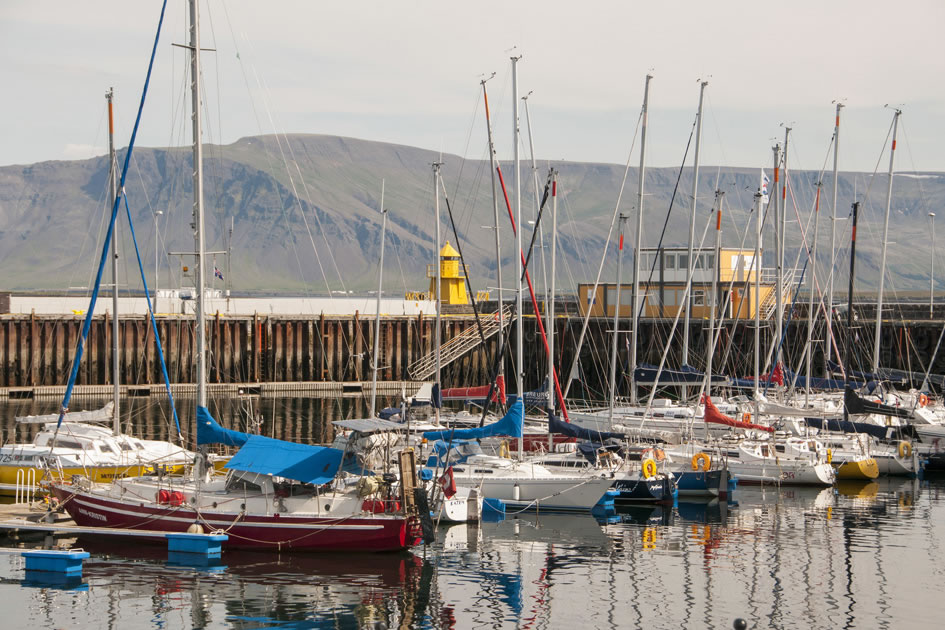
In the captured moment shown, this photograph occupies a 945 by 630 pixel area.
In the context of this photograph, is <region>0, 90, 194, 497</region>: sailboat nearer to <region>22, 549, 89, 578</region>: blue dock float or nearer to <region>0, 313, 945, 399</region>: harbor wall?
<region>22, 549, 89, 578</region>: blue dock float

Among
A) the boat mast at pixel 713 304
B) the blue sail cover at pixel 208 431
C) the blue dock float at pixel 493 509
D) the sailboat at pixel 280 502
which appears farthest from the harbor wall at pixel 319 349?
the sailboat at pixel 280 502

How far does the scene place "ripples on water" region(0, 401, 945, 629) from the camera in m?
23.5

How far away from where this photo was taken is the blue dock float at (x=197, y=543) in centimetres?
2744

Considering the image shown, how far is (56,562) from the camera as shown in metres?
25.8

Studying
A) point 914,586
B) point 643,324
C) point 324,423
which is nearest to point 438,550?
point 914,586

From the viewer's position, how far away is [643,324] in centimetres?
7406

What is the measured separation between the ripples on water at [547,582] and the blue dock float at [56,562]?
1.59 feet

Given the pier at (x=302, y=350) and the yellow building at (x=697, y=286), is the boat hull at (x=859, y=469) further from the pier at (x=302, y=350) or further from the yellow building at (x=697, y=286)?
the yellow building at (x=697, y=286)

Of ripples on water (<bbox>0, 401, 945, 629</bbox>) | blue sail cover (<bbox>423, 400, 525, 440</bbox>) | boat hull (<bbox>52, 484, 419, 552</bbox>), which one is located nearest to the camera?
ripples on water (<bbox>0, 401, 945, 629</bbox>)

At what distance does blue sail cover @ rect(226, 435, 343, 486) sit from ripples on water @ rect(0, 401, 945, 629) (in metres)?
2.07

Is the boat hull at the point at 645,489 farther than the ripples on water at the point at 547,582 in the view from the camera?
Yes

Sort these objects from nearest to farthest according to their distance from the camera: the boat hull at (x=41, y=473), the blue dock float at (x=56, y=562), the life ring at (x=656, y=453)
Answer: the blue dock float at (x=56, y=562)
the boat hull at (x=41, y=473)
the life ring at (x=656, y=453)

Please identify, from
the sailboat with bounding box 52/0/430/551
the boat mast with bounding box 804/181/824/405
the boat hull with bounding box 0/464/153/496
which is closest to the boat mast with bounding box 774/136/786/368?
the boat mast with bounding box 804/181/824/405

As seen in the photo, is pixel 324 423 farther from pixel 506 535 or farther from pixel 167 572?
pixel 167 572
